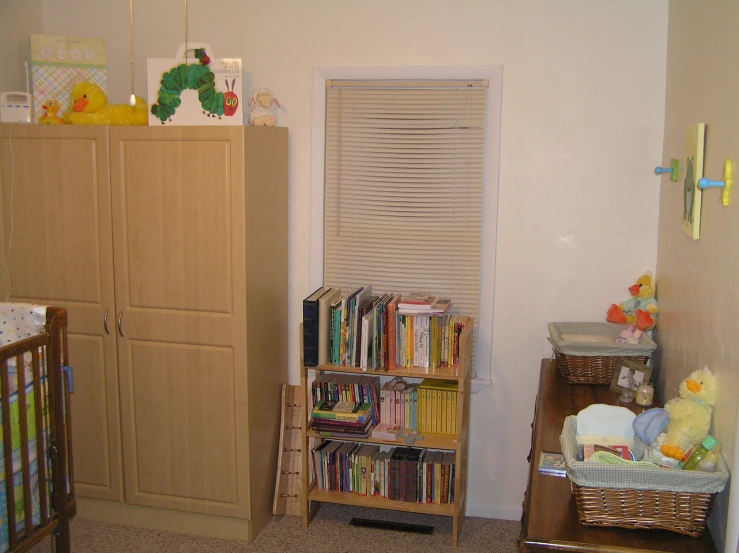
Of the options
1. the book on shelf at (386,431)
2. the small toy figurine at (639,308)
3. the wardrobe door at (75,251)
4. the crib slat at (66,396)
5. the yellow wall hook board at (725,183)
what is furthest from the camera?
the book on shelf at (386,431)

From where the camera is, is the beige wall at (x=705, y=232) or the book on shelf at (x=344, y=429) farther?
the book on shelf at (x=344, y=429)

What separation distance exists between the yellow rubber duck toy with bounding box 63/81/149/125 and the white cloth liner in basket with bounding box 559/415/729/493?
2.38 metres

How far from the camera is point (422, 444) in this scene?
125 inches

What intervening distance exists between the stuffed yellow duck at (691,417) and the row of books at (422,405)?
4.69 ft

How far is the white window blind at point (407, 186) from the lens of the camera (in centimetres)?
326

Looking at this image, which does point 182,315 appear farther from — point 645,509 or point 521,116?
point 645,509

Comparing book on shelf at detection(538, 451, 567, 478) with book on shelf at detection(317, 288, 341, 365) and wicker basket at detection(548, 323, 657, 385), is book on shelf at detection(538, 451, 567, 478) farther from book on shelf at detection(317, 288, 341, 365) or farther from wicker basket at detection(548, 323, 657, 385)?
book on shelf at detection(317, 288, 341, 365)

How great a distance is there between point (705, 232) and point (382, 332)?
57.0 inches

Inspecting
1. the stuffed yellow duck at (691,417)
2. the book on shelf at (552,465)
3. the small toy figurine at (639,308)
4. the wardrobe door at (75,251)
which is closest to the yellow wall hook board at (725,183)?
the stuffed yellow duck at (691,417)

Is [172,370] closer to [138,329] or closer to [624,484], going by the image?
[138,329]

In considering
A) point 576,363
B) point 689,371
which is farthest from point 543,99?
point 689,371

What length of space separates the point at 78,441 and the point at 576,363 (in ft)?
7.23

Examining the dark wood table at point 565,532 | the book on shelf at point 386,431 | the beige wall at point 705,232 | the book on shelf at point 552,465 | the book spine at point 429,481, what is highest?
the beige wall at point 705,232

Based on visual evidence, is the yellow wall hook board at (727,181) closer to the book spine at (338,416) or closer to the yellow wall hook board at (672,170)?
the yellow wall hook board at (672,170)
